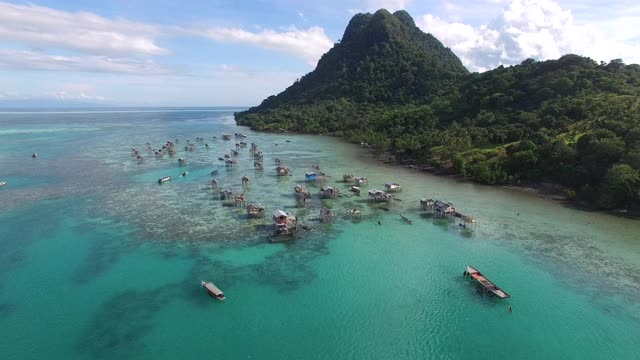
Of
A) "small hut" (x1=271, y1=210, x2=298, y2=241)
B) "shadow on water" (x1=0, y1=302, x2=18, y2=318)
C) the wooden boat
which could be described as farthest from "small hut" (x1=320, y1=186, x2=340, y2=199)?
"shadow on water" (x1=0, y1=302, x2=18, y2=318)

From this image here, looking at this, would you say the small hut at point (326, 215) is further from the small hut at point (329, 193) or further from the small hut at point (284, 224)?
the small hut at point (329, 193)

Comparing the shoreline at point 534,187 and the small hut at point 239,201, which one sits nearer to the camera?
the shoreline at point 534,187

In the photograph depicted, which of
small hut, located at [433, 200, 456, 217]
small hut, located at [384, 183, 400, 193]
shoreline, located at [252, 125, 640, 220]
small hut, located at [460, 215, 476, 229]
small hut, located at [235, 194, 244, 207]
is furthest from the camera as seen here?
small hut, located at [384, 183, 400, 193]

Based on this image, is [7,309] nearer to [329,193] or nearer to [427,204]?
[329,193]

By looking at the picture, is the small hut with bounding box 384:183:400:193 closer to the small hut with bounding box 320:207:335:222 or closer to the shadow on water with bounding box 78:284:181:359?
the small hut with bounding box 320:207:335:222

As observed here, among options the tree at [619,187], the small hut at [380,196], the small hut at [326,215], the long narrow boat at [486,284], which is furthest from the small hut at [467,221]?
the tree at [619,187]

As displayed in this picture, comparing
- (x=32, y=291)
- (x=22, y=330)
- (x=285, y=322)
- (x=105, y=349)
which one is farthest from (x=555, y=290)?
(x=32, y=291)
